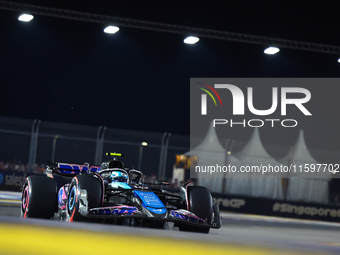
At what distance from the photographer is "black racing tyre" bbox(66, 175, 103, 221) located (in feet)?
16.9

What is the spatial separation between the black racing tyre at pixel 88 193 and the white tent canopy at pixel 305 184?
9032 mm

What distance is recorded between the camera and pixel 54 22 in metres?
17.4

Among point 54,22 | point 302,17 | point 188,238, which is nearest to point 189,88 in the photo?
point 54,22

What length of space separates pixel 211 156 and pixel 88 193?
8.54 m

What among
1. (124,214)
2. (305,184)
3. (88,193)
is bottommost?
(124,214)

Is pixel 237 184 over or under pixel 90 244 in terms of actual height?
over

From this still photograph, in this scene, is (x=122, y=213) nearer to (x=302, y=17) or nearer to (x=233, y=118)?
(x=302, y=17)

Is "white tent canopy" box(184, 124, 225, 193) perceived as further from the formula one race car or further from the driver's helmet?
the driver's helmet

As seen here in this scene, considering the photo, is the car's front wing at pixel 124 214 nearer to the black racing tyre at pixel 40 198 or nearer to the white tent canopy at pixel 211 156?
the black racing tyre at pixel 40 198

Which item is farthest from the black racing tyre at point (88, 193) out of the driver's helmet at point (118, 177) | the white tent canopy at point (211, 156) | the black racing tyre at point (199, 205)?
the white tent canopy at point (211, 156)

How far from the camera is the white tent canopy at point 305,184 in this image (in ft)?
43.2

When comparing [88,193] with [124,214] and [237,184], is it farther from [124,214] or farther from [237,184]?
[237,184]

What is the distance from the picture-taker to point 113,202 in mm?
5922

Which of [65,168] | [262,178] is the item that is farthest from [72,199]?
[262,178]
